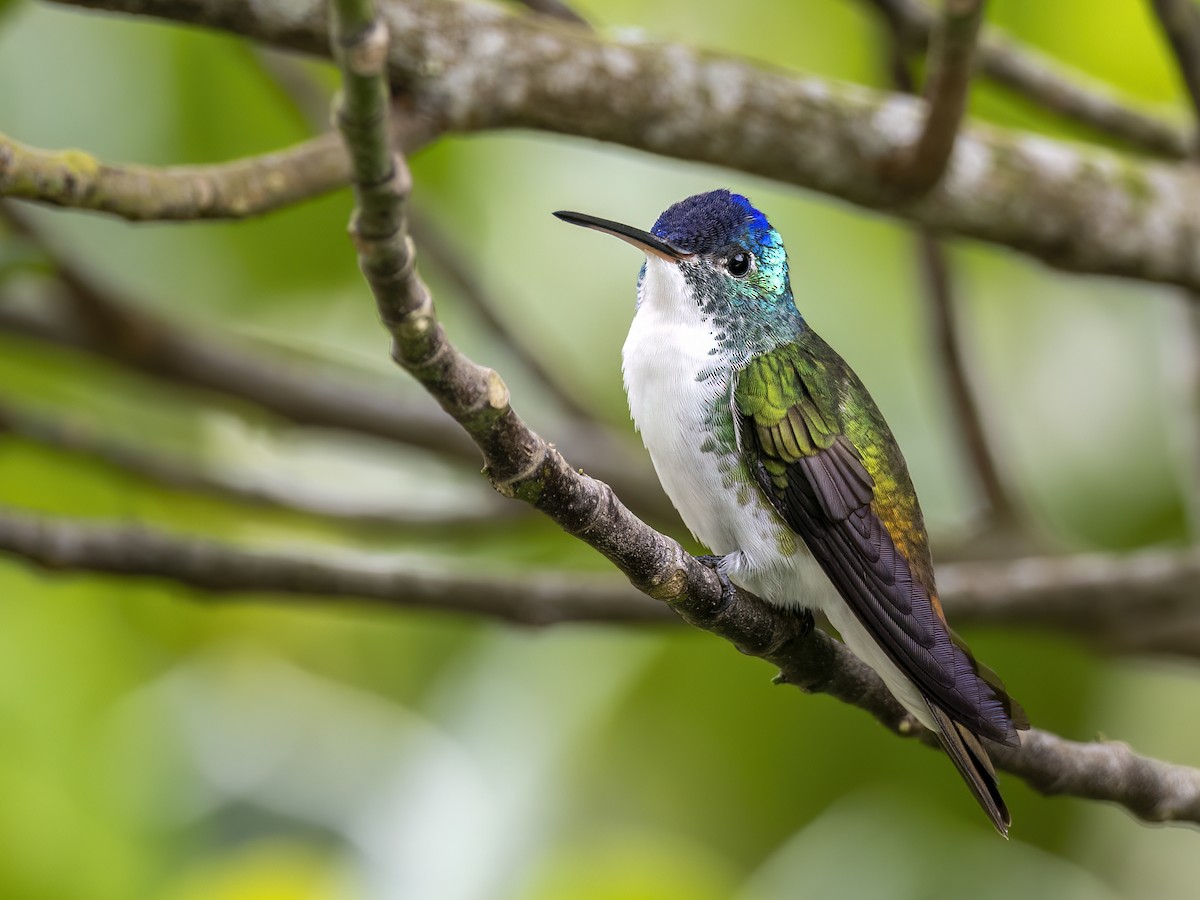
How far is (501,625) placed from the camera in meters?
4.24

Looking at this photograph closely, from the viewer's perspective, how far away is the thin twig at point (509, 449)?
53.7 inches

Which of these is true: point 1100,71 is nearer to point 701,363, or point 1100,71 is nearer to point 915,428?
point 915,428

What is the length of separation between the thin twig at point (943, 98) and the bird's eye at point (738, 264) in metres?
0.70

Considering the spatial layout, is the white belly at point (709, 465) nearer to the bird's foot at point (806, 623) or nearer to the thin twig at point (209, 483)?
the bird's foot at point (806, 623)

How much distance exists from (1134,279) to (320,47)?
2.24 metres

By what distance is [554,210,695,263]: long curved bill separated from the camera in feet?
6.61

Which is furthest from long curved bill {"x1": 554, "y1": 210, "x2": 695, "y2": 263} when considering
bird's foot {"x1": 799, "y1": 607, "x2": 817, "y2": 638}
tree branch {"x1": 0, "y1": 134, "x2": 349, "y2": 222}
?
bird's foot {"x1": 799, "y1": 607, "x2": 817, "y2": 638}

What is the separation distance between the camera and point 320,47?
2881 mm

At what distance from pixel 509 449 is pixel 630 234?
79 cm

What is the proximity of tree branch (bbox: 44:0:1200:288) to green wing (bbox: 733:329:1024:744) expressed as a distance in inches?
32.3

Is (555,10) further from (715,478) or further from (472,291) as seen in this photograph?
(715,478)

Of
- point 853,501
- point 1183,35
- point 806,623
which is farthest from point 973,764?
point 1183,35

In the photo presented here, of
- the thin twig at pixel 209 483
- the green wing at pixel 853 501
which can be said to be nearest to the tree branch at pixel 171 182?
the green wing at pixel 853 501

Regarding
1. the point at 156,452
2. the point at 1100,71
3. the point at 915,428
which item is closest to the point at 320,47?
the point at 156,452
